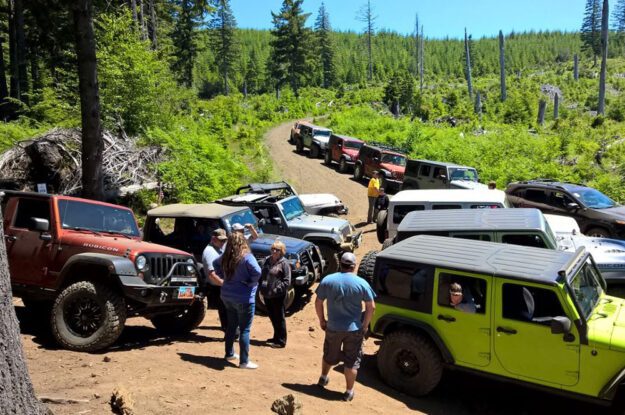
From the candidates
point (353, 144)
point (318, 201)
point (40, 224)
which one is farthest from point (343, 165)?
point (40, 224)

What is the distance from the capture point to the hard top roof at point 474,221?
8242 mm

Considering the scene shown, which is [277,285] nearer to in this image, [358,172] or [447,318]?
[447,318]

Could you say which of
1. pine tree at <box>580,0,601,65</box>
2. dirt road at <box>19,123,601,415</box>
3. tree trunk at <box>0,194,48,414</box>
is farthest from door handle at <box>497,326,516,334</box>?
pine tree at <box>580,0,601,65</box>

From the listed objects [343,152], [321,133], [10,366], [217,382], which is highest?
[321,133]

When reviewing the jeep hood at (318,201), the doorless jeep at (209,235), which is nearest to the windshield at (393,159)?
the jeep hood at (318,201)

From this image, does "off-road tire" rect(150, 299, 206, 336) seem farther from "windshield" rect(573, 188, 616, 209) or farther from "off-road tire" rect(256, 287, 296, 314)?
"windshield" rect(573, 188, 616, 209)

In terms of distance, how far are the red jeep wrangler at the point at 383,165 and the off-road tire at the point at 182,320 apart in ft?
48.3

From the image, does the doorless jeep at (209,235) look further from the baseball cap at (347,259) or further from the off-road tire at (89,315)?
the baseball cap at (347,259)

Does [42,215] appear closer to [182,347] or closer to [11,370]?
[182,347]

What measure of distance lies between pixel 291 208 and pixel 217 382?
263 inches

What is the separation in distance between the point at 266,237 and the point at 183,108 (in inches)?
779

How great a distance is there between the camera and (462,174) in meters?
18.8

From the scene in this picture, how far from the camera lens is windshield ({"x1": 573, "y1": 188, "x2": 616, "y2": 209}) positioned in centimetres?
1330

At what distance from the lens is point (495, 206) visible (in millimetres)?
11102
